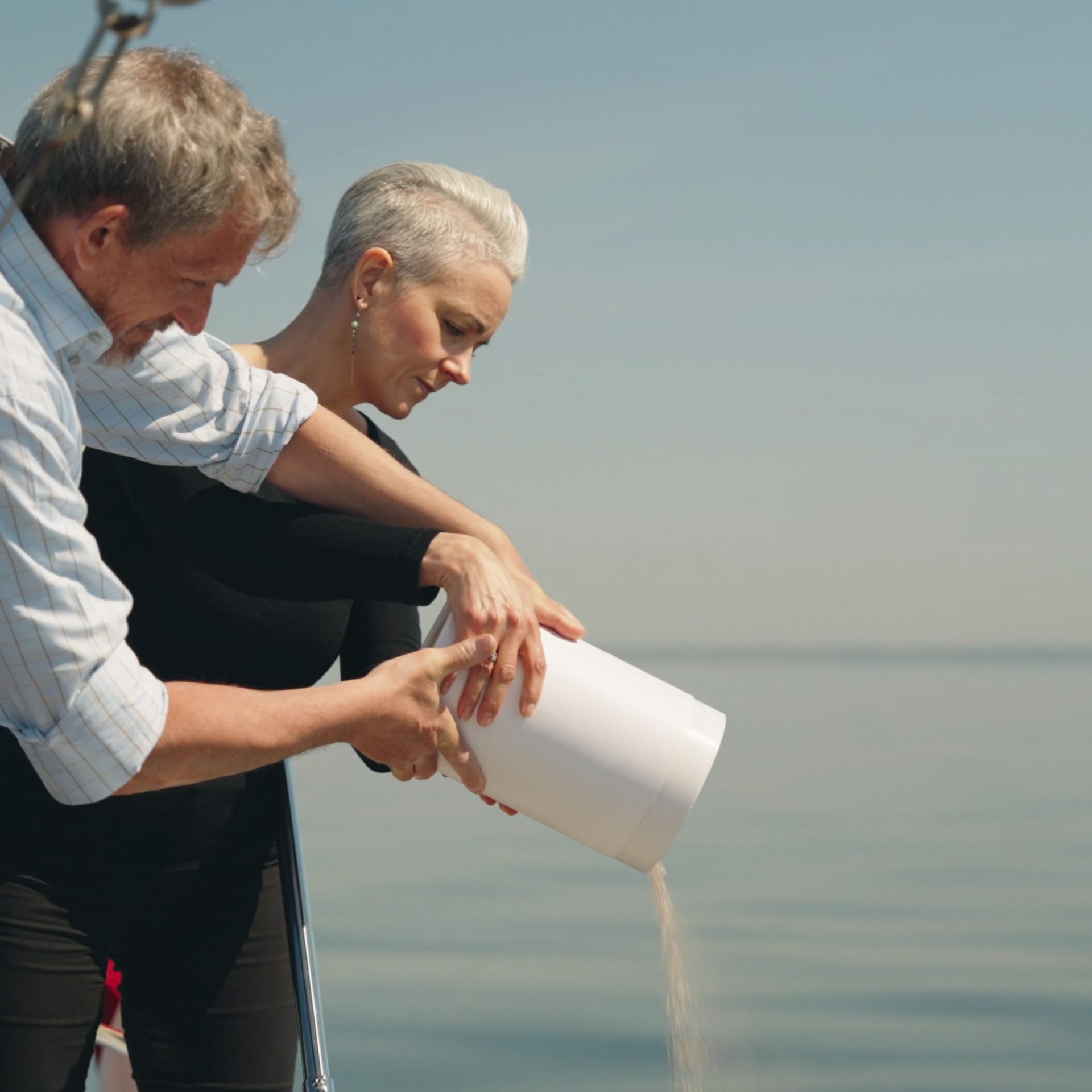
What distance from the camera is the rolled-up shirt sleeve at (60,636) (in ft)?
4.37

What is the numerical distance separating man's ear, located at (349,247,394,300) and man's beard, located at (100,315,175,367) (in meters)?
0.65

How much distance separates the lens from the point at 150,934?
194cm

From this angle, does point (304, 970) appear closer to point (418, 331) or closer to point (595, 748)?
point (595, 748)

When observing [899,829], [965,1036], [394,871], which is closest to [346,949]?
[394,871]

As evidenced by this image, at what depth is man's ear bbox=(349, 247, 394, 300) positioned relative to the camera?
2202mm

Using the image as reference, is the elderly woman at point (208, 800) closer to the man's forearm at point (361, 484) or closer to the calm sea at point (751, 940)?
the man's forearm at point (361, 484)

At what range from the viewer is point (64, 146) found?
1389 millimetres

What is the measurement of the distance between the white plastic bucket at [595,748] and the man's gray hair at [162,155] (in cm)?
65

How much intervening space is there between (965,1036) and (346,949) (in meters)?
2.06

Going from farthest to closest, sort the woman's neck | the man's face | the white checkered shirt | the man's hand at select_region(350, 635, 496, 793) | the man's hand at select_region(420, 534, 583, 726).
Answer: the woman's neck → the man's hand at select_region(420, 534, 583, 726) → the man's hand at select_region(350, 635, 496, 793) → the man's face → the white checkered shirt

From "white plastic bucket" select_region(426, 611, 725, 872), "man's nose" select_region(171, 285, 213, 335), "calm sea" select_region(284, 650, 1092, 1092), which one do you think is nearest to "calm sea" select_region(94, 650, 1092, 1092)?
"calm sea" select_region(284, 650, 1092, 1092)

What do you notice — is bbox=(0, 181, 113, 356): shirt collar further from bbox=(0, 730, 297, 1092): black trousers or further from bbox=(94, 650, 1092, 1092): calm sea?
bbox=(94, 650, 1092, 1092): calm sea

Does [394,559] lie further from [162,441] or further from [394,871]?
[394,871]

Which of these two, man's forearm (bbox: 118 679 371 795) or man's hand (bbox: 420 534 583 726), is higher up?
man's hand (bbox: 420 534 583 726)
